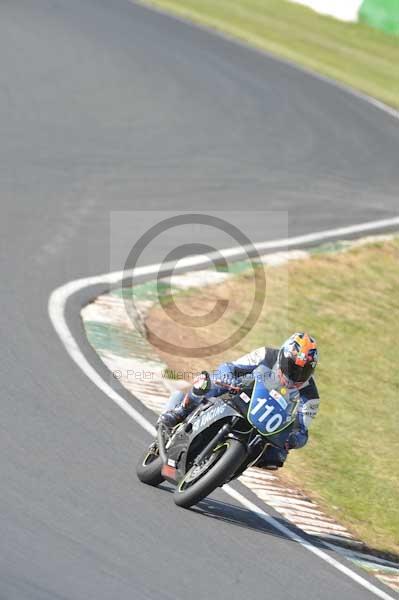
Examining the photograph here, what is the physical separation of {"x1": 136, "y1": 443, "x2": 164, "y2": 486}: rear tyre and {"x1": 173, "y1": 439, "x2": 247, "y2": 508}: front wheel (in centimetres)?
23

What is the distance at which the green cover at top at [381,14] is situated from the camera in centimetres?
2855

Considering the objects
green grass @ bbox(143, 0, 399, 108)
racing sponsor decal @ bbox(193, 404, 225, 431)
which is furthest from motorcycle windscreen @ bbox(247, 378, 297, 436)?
green grass @ bbox(143, 0, 399, 108)

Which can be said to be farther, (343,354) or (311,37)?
(311,37)

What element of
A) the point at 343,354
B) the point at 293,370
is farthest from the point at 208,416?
the point at 343,354

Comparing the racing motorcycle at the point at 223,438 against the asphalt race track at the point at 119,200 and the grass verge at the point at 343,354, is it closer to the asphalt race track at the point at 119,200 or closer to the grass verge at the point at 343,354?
the asphalt race track at the point at 119,200

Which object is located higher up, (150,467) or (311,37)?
(311,37)

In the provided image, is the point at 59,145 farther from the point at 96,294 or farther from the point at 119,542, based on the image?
the point at 119,542

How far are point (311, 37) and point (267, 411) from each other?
69.8 feet

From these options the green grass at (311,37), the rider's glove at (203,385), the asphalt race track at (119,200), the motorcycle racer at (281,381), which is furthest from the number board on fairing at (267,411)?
the green grass at (311,37)

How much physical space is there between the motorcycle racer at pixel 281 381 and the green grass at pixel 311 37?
16071 mm

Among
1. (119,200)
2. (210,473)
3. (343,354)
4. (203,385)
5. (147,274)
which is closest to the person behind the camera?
(210,473)

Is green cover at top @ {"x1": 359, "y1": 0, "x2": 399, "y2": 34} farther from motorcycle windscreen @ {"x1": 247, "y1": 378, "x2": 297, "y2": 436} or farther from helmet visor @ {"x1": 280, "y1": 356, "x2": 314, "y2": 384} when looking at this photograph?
motorcycle windscreen @ {"x1": 247, "y1": 378, "x2": 297, "y2": 436}

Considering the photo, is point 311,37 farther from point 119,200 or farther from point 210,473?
point 210,473

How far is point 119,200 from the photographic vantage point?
1562 cm
